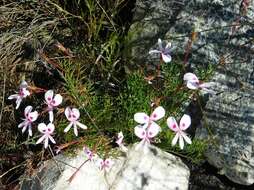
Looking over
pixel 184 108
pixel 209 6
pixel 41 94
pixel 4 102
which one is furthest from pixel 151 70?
pixel 4 102

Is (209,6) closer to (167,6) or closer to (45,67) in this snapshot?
(167,6)

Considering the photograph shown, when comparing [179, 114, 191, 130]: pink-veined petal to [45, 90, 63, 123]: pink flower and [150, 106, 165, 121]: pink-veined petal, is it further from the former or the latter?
[45, 90, 63, 123]: pink flower

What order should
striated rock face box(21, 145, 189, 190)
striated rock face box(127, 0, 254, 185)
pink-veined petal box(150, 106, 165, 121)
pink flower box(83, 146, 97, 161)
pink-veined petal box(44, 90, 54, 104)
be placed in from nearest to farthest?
1. pink-veined petal box(150, 106, 165, 121)
2. pink-veined petal box(44, 90, 54, 104)
3. pink flower box(83, 146, 97, 161)
4. striated rock face box(21, 145, 189, 190)
5. striated rock face box(127, 0, 254, 185)

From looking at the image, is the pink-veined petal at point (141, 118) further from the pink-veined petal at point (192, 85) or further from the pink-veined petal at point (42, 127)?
the pink-veined petal at point (42, 127)

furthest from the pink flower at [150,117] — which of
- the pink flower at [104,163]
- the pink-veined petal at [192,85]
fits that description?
the pink flower at [104,163]

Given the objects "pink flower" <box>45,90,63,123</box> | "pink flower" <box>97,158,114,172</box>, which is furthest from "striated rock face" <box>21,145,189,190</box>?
"pink flower" <box>45,90,63,123</box>
